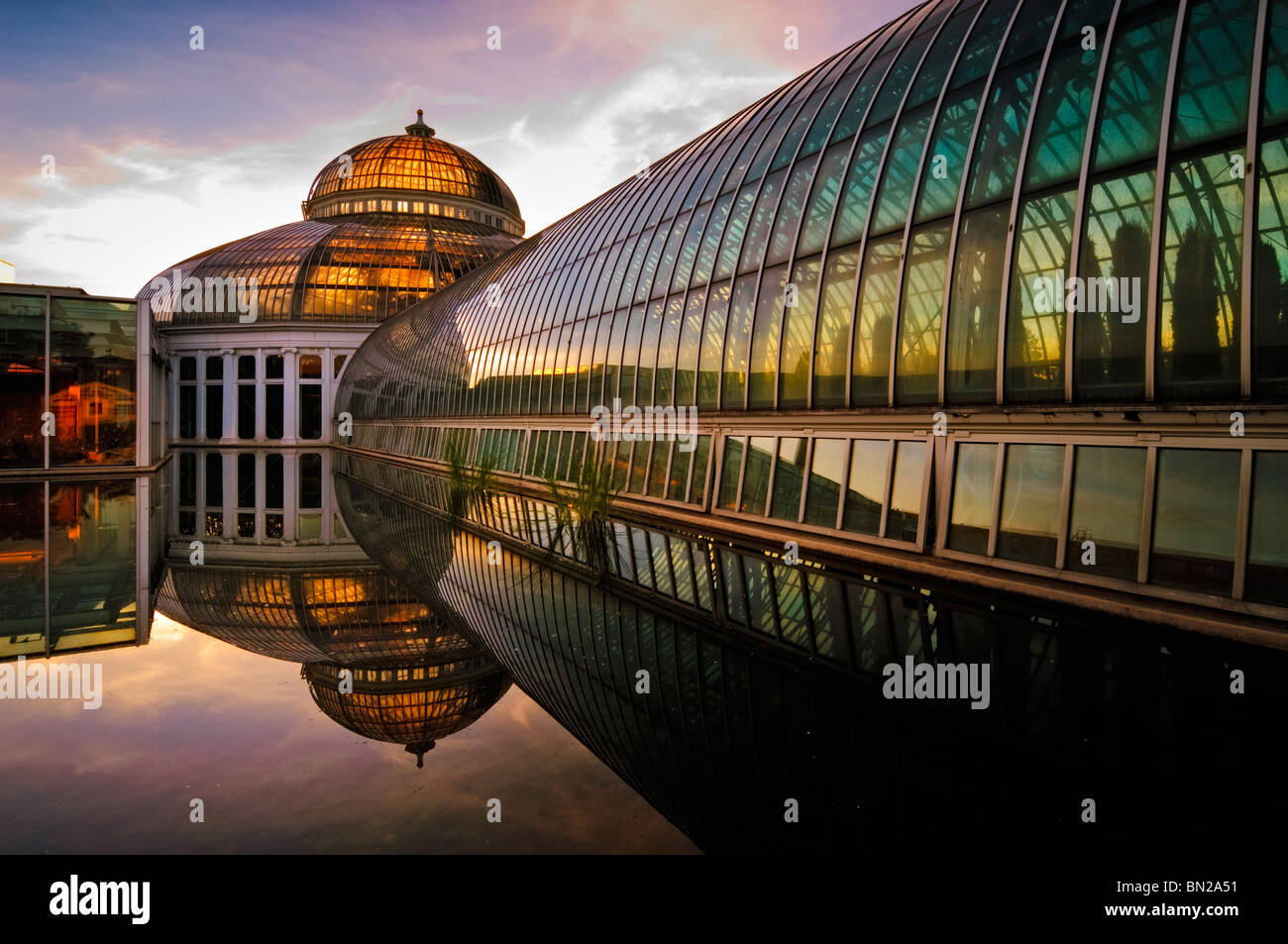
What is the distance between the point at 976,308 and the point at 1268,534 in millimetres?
5228

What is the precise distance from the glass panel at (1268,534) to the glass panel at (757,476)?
8.69m

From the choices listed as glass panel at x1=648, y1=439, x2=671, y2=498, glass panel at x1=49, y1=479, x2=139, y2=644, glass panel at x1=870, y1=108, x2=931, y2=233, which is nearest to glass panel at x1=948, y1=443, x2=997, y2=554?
glass panel at x1=870, y1=108, x2=931, y2=233

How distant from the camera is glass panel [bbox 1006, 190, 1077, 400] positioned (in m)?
11.5

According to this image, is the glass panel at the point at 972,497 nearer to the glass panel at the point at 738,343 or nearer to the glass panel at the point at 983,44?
the glass panel at the point at 738,343

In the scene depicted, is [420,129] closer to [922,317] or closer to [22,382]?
[22,382]

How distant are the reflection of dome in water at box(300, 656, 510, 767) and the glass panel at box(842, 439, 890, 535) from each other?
7.14 meters

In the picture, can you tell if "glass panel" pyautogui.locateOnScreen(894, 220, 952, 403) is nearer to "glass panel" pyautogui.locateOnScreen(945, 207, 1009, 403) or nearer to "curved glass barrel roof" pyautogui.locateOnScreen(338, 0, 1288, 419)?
"curved glass barrel roof" pyautogui.locateOnScreen(338, 0, 1288, 419)

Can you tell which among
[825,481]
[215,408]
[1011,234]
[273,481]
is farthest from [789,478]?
[215,408]

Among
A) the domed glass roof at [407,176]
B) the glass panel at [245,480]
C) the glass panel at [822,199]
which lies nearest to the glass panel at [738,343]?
the glass panel at [822,199]

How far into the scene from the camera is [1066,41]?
12344 mm

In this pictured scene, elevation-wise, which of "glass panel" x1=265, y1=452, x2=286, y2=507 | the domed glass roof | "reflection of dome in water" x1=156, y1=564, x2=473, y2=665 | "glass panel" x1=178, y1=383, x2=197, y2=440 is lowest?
"reflection of dome in water" x1=156, y1=564, x2=473, y2=665

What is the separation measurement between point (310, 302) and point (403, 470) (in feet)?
117

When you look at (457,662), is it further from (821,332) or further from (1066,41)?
(1066,41)
